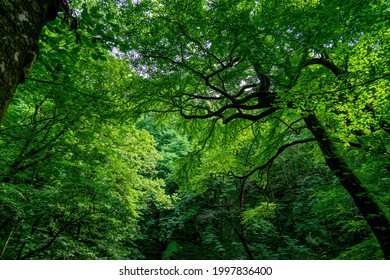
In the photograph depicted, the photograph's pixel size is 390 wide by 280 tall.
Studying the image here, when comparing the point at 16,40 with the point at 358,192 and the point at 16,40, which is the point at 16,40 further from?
the point at 358,192

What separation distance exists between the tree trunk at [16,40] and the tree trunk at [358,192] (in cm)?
553

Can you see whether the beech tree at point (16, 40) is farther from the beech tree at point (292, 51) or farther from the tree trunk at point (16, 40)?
the beech tree at point (292, 51)

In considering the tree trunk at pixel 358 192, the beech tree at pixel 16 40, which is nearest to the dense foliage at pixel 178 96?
the tree trunk at pixel 358 192

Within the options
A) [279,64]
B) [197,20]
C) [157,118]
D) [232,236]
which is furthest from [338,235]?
[197,20]

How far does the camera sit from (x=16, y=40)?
0.99m

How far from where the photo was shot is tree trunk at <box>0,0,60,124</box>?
938mm

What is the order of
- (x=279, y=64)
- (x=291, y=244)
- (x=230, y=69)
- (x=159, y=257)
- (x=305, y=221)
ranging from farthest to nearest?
(x=159, y=257) → (x=305, y=221) → (x=291, y=244) → (x=230, y=69) → (x=279, y=64)

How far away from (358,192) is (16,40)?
625 centimetres

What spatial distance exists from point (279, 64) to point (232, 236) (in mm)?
13390

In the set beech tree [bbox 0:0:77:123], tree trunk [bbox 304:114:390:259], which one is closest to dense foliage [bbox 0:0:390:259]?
tree trunk [bbox 304:114:390:259]

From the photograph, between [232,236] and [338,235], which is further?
[232,236]

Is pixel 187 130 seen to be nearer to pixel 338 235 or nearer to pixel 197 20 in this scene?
pixel 197 20

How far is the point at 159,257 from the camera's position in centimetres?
1577
